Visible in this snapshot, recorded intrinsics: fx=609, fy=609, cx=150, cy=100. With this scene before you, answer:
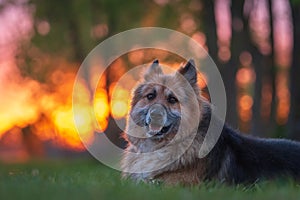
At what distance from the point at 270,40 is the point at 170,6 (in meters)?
4.51

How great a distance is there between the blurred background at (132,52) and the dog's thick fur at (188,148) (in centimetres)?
998

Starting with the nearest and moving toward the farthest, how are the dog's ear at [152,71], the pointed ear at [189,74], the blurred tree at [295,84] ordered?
the pointed ear at [189,74] < the dog's ear at [152,71] < the blurred tree at [295,84]

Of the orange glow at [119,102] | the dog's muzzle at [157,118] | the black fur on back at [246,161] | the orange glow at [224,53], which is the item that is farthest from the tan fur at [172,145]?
the orange glow at [224,53]

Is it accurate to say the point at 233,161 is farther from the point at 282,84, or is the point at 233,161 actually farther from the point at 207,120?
the point at 282,84

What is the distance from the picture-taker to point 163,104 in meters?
9.19

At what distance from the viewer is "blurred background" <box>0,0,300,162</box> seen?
23188mm

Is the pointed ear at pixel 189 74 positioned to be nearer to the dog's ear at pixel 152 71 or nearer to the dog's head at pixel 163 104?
the dog's head at pixel 163 104

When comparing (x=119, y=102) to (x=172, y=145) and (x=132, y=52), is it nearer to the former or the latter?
(x=132, y=52)

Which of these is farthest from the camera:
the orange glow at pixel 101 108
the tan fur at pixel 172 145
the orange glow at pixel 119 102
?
the orange glow at pixel 101 108

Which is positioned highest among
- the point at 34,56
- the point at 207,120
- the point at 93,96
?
the point at 34,56

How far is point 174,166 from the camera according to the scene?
29.7ft

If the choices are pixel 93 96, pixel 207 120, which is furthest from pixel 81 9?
pixel 207 120

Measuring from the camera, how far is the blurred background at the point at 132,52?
23188 millimetres

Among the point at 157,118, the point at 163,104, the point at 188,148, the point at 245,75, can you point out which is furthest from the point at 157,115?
the point at 245,75
